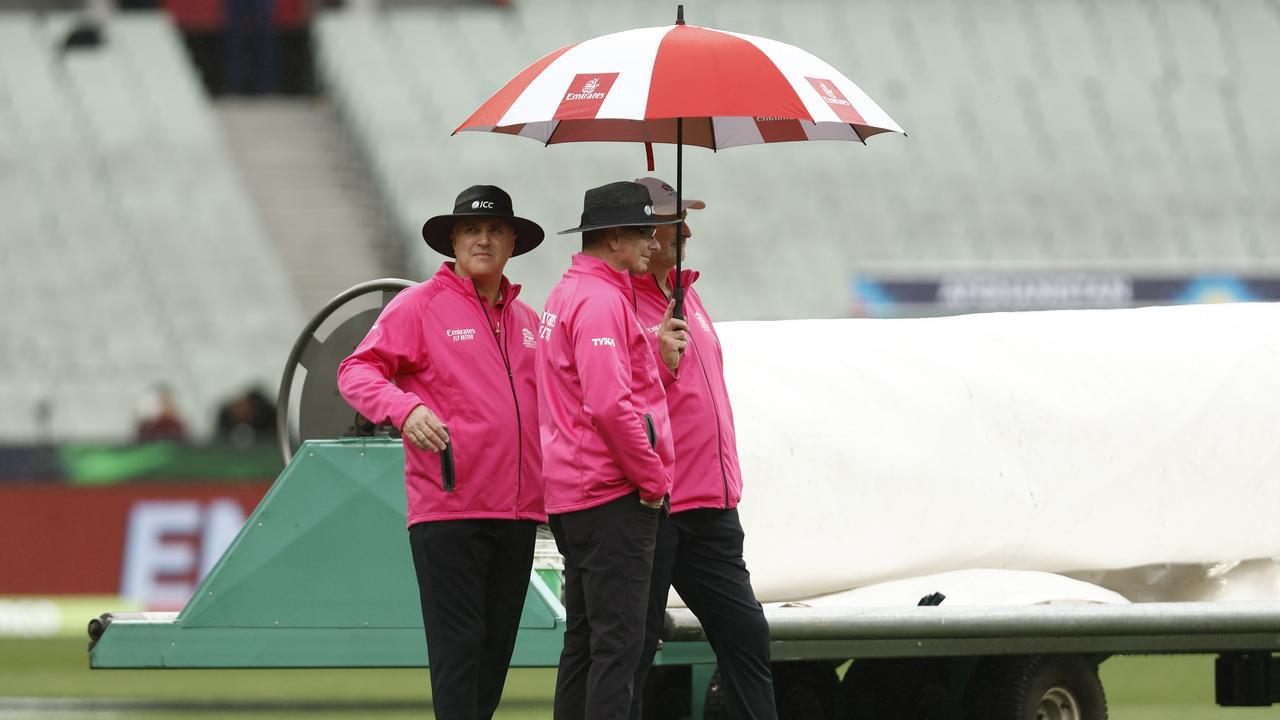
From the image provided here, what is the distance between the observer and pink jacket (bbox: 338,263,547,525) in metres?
4.57

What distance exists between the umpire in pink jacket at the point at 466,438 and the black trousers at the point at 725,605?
1.21 ft

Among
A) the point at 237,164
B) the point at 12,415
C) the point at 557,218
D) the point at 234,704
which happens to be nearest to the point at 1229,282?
the point at 557,218

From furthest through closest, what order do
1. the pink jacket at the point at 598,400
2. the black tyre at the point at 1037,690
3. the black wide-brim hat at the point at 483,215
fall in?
the black tyre at the point at 1037,690
the black wide-brim hat at the point at 483,215
the pink jacket at the point at 598,400

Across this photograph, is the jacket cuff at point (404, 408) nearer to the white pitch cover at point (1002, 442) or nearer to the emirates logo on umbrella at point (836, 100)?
the emirates logo on umbrella at point (836, 100)

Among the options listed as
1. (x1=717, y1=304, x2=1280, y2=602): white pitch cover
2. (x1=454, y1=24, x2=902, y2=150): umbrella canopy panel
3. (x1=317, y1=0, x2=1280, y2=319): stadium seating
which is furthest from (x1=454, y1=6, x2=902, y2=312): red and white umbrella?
(x1=317, y1=0, x2=1280, y2=319): stadium seating

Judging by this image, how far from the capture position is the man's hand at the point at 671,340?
4570mm

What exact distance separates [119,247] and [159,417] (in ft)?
12.2

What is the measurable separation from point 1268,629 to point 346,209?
14634mm

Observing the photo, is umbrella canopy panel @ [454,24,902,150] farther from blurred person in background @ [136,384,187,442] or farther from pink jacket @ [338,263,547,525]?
blurred person in background @ [136,384,187,442]

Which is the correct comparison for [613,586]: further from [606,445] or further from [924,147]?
[924,147]

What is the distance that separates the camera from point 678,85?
4633 mm

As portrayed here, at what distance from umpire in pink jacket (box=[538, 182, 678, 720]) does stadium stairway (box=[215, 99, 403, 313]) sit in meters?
13.4

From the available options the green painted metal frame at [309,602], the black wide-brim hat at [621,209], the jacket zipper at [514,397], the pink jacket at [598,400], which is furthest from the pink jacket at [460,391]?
the green painted metal frame at [309,602]

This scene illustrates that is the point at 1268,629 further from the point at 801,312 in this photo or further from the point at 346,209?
the point at 346,209
